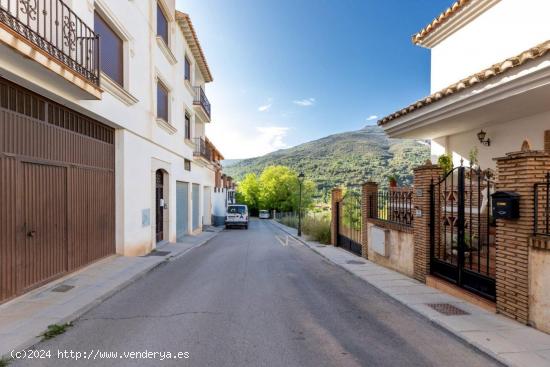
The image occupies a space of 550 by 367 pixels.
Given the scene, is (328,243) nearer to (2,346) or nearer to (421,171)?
(421,171)

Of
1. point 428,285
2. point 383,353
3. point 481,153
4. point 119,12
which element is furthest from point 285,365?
point 119,12

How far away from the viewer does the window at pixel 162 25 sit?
1329 cm

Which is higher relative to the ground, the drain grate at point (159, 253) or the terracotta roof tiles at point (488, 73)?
the terracotta roof tiles at point (488, 73)

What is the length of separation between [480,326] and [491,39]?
7.58m

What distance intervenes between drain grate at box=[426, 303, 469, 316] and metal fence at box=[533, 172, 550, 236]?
1.69 meters

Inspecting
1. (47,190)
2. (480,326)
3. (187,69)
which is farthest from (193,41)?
(480,326)

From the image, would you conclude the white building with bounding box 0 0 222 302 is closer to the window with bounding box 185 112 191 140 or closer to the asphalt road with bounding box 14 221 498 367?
the asphalt road with bounding box 14 221 498 367

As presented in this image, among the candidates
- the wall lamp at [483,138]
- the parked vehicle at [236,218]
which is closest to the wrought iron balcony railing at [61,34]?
the wall lamp at [483,138]

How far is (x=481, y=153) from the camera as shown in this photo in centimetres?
853

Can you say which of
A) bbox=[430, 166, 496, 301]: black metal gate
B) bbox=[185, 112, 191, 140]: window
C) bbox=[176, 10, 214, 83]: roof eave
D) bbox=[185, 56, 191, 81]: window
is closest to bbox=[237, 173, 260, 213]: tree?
bbox=[176, 10, 214, 83]: roof eave

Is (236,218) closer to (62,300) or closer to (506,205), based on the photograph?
(62,300)

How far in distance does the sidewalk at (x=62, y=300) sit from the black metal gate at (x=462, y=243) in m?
6.65

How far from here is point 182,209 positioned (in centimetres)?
1705

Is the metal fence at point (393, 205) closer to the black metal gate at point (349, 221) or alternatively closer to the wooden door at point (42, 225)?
the black metal gate at point (349, 221)
